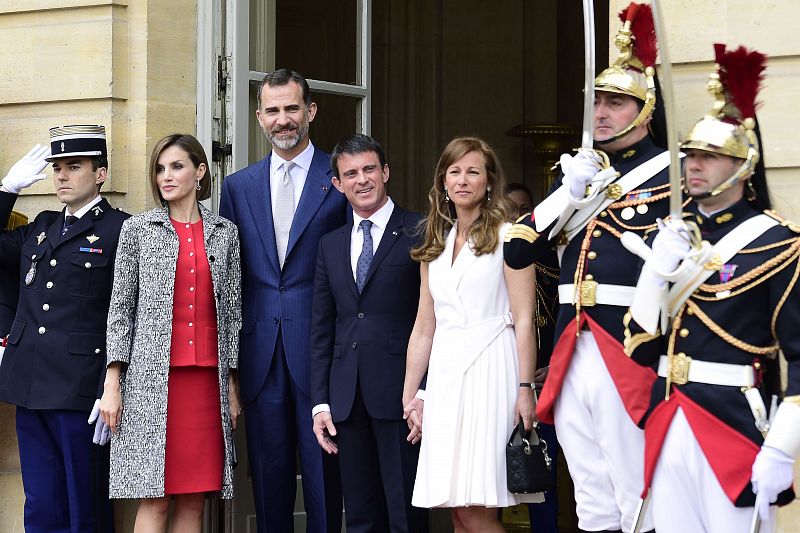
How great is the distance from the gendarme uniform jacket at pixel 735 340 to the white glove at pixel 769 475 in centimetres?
6

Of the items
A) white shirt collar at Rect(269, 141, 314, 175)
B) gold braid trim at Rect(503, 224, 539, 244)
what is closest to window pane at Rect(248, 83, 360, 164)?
white shirt collar at Rect(269, 141, 314, 175)

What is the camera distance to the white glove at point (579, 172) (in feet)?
13.8

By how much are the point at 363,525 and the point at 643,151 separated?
1730 mm

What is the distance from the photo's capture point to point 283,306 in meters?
5.52

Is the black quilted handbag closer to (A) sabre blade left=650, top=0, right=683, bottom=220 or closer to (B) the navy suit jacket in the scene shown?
(B) the navy suit jacket

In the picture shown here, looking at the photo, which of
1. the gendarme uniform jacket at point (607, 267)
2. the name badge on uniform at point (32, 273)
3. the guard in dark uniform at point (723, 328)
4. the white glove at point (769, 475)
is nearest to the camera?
the white glove at point (769, 475)

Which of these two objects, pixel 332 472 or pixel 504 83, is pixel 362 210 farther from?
pixel 504 83

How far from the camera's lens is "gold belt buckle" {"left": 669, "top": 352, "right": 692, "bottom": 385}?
3928 mm

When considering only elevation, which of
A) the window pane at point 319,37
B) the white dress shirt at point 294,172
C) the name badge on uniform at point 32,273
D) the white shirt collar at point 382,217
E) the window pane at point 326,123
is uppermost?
the window pane at point 319,37

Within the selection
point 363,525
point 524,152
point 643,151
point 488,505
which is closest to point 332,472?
point 363,525

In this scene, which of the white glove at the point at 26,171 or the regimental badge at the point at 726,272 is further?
the white glove at the point at 26,171

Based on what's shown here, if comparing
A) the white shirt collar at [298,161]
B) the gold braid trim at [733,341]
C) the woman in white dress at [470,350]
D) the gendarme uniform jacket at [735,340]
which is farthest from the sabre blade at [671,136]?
the white shirt collar at [298,161]

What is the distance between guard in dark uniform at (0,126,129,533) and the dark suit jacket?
925 mm

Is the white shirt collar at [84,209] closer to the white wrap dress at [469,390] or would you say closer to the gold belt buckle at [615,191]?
the white wrap dress at [469,390]
